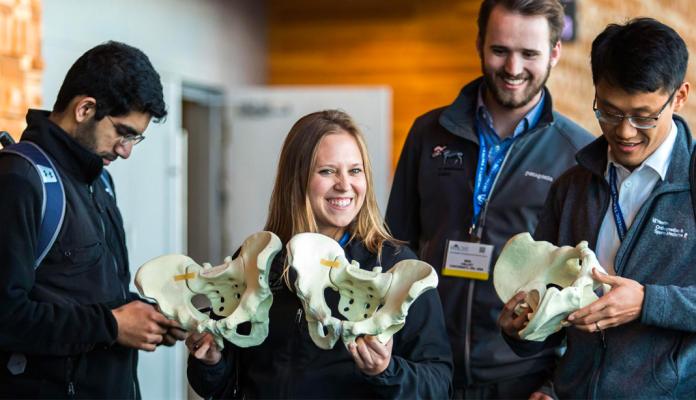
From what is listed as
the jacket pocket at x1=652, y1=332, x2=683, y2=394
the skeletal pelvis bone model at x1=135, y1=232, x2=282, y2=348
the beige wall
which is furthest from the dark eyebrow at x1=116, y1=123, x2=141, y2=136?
the beige wall

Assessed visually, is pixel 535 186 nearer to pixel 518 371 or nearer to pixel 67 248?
pixel 518 371

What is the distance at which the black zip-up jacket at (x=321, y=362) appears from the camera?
81.8 inches

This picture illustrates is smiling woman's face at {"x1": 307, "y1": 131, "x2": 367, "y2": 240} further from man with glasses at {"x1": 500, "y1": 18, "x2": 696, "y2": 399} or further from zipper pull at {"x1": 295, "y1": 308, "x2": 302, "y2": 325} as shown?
man with glasses at {"x1": 500, "y1": 18, "x2": 696, "y2": 399}

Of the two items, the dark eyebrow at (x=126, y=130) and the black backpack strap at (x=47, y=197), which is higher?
the dark eyebrow at (x=126, y=130)

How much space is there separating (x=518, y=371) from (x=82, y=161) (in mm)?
1330

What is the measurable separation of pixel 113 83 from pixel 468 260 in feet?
3.68

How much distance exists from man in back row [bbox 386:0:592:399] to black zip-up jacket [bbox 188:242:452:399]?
0.64 m

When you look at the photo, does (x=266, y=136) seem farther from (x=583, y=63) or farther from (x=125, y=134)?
(x=125, y=134)

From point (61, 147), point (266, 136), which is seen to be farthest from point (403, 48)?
point (61, 147)

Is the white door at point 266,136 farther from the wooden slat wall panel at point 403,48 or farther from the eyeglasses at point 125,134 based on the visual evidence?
the eyeglasses at point 125,134

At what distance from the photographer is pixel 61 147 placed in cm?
243

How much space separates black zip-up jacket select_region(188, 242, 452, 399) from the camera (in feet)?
6.82

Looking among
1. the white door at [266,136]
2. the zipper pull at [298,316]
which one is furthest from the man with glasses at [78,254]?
the white door at [266,136]

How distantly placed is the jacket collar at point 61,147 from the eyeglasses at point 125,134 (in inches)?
3.8
